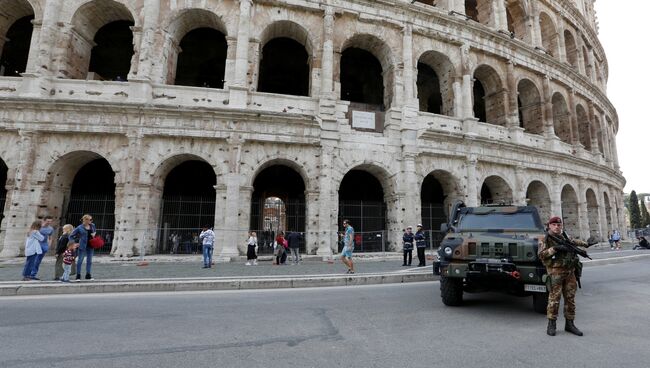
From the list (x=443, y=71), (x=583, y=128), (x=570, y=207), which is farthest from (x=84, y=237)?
(x=583, y=128)

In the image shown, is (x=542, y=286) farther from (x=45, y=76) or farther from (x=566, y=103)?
(x=566, y=103)

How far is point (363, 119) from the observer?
13969 mm

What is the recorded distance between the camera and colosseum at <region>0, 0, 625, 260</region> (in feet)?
38.4

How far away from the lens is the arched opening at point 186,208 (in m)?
13.1

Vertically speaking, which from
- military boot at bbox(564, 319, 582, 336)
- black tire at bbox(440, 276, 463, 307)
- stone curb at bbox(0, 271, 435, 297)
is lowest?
stone curb at bbox(0, 271, 435, 297)

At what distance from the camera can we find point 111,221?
13695 mm

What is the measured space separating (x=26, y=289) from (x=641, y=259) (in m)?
21.6

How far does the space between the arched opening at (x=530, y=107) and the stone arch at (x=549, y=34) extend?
4.19 meters

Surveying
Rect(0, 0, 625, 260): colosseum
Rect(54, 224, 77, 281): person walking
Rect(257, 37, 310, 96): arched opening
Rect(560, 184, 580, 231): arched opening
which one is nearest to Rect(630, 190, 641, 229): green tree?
Rect(560, 184, 580, 231): arched opening

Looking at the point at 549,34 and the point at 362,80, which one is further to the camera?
the point at 549,34

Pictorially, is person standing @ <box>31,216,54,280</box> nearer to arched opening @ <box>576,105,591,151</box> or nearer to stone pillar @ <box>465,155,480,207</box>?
stone pillar @ <box>465,155,480,207</box>

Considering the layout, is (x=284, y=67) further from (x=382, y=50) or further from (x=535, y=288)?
(x=535, y=288)

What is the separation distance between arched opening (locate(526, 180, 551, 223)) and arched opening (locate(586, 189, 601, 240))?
6.07 m

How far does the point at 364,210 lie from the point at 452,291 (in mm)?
11517
